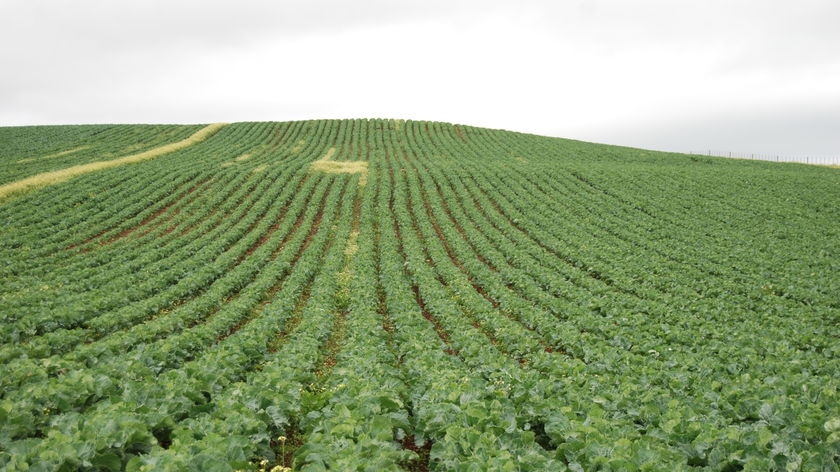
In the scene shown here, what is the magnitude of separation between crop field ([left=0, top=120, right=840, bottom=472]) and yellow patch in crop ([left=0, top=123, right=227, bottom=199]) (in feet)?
1.42

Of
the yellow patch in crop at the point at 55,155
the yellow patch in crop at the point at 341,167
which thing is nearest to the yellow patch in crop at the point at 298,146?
the yellow patch in crop at the point at 341,167

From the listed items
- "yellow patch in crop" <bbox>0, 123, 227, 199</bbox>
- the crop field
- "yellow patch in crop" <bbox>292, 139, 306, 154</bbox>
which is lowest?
the crop field

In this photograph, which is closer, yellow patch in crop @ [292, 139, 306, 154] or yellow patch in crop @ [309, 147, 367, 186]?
yellow patch in crop @ [309, 147, 367, 186]

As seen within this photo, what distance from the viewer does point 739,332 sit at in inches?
527

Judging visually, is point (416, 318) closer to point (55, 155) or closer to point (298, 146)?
point (298, 146)

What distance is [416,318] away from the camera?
15328 millimetres

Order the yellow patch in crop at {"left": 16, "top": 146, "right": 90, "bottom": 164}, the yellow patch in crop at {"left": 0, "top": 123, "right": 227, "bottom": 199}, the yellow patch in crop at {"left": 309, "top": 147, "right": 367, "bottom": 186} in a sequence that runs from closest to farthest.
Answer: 1. the yellow patch in crop at {"left": 0, "top": 123, "right": 227, "bottom": 199}
2. the yellow patch in crop at {"left": 309, "top": 147, "right": 367, "bottom": 186}
3. the yellow patch in crop at {"left": 16, "top": 146, "right": 90, "bottom": 164}

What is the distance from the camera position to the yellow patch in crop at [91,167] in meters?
33.2

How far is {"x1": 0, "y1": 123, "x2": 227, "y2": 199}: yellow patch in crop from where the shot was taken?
3316cm

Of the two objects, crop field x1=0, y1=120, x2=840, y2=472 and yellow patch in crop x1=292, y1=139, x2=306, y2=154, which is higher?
yellow patch in crop x1=292, y1=139, x2=306, y2=154

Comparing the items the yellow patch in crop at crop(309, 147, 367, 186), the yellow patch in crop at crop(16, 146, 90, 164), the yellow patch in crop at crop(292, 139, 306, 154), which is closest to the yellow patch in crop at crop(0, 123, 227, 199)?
the yellow patch in crop at crop(16, 146, 90, 164)

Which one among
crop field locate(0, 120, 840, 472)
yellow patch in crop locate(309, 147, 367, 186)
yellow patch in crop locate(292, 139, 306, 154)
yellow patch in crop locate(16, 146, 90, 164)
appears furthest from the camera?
yellow patch in crop locate(292, 139, 306, 154)

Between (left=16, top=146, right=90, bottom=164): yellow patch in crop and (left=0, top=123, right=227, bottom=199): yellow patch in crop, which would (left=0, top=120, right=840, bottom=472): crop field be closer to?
(left=0, top=123, right=227, bottom=199): yellow patch in crop

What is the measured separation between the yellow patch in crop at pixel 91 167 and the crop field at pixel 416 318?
0.43 metres
